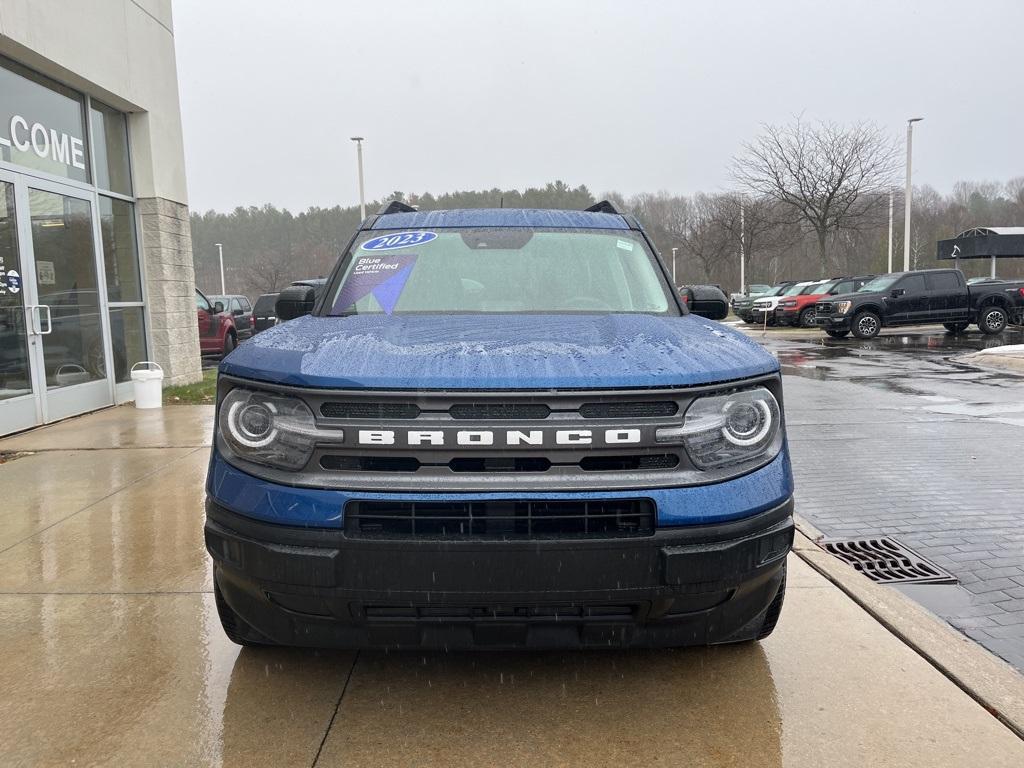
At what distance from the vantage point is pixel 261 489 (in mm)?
2291

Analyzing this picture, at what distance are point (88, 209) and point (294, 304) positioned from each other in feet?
22.3

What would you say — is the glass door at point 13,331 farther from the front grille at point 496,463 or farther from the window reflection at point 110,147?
the front grille at point 496,463

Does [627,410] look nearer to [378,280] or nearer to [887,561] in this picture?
[378,280]

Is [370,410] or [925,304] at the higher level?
[370,410]

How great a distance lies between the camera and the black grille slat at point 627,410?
2.28 metres

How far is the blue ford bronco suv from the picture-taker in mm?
2193

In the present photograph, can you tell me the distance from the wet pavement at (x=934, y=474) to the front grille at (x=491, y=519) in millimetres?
1948

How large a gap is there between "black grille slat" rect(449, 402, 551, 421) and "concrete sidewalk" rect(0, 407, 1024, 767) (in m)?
1.05

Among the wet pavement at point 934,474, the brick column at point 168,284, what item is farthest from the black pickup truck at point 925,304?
the brick column at point 168,284

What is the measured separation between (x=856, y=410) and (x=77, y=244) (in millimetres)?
9396

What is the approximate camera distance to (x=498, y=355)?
2.40m

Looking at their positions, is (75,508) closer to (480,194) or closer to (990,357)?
(990,357)

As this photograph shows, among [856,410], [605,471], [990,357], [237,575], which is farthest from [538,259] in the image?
[990,357]

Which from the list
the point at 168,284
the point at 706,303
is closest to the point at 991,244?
→ the point at 168,284
